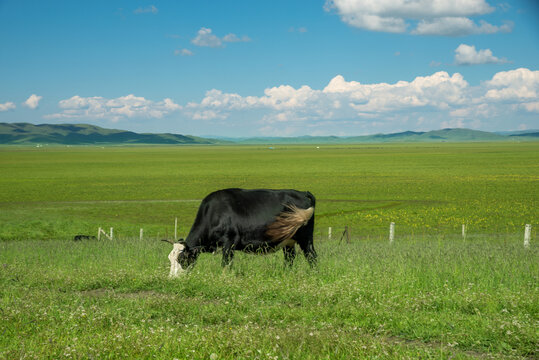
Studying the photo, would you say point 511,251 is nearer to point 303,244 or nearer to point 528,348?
point 303,244

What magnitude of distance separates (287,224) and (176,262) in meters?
2.93

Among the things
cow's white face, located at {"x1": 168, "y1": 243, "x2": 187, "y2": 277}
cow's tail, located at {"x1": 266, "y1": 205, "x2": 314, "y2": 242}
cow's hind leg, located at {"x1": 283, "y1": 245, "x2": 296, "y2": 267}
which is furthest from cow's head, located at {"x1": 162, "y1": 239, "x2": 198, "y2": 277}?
cow's hind leg, located at {"x1": 283, "y1": 245, "x2": 296, "y2": 267}

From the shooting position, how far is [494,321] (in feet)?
23.9

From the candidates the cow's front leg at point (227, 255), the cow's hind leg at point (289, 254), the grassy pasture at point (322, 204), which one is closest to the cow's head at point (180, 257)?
the cow's front leg at point (227, 255)

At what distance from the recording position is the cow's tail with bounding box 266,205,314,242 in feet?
41.1

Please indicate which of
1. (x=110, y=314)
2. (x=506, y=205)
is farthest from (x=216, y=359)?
(x=506, y=205)

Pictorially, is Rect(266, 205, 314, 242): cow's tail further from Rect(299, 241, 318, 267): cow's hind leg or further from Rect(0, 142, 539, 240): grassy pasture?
Rect(0, 142, 539, 240): grassy pasture

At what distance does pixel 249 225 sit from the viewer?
1248 cm

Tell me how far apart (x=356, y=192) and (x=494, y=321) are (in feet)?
149

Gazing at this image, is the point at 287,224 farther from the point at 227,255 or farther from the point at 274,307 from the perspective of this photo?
the point at 274,307

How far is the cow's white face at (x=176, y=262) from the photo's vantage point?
10870 millimetres

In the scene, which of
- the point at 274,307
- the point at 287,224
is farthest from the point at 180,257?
the point at 274,307

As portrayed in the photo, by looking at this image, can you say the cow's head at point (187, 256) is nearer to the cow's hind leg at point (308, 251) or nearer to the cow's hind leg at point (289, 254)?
the cow's hind leg at point (289, 254)

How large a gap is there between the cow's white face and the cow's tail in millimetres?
2275
